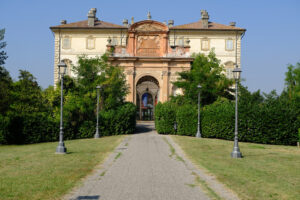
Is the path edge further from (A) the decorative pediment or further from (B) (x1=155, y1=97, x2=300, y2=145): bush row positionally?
(A) the decorative pediment

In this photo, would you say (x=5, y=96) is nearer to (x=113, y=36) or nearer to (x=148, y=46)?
(x=148, y=46)

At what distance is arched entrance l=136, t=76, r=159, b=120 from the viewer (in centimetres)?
5122

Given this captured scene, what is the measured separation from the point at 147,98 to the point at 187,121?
80.1 feet

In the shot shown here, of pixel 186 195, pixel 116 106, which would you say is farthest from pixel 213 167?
pixel 116 106

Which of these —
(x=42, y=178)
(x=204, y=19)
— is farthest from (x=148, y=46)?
(x=42, y=178)

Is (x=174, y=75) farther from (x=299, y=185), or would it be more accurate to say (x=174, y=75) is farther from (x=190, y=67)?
(x=299, y=185)

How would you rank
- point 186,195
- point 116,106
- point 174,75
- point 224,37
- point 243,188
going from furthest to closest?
point 224,37
point 174,75
point 116,106
point 243,188
point 186,195

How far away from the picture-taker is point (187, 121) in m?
31.9

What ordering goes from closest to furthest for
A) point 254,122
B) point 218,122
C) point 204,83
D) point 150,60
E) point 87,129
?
point 254,122, point 218,122, point 87,129, point 204,83, point 150,60

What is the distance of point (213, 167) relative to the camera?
13.1 meters

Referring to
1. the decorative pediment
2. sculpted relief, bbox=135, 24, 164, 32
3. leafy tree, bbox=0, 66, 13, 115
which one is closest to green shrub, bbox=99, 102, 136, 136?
leafy tree, bbox=0, 66, 13, 115

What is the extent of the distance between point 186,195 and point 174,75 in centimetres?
3274

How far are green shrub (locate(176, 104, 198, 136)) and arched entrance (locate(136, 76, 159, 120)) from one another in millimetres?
16898

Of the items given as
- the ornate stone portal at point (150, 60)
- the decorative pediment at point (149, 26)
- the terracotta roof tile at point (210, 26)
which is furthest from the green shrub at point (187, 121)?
the terracotta roof tile at point (210, 26)
